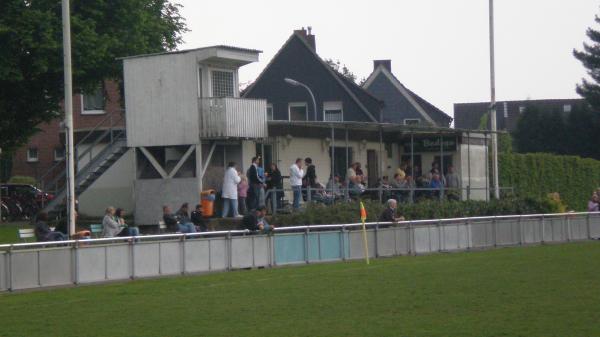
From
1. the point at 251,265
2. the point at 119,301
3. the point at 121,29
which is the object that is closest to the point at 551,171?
the point at 121,29

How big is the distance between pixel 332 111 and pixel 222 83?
36.7 metres

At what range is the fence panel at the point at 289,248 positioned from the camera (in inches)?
1148

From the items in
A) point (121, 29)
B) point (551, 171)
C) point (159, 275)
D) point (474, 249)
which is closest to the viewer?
point (159, 275)

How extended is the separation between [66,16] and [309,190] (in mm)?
10260

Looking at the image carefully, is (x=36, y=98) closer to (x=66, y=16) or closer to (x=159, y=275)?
(x=66, y=16)

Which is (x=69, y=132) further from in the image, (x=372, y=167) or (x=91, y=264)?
(x=372, y=167)

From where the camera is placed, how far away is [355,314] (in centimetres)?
1664

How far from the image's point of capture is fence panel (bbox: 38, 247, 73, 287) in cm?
2327

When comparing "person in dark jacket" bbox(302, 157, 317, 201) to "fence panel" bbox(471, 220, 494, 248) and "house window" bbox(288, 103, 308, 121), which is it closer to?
"fence panel" bbox(471, 220, 494, 248)

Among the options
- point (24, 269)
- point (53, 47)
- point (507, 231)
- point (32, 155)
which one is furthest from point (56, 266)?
point (32, 155)

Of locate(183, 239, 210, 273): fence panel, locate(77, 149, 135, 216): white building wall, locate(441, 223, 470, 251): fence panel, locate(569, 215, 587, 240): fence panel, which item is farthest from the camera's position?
locate(77, 149, 135, 216): white building wall

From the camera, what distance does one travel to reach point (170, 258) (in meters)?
26.2

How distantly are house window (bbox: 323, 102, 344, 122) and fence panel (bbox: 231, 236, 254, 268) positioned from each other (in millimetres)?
47013

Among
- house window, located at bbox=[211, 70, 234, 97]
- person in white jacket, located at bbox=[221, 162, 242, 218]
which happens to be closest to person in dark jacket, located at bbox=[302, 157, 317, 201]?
person in white jacket, located at bbox=[221, 162, 242, 218]
